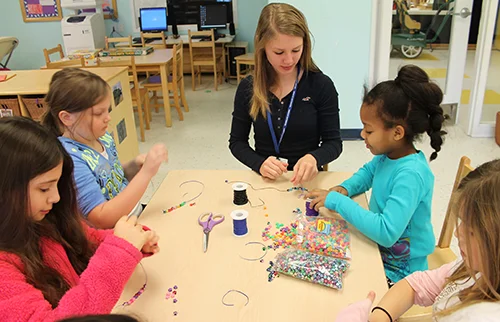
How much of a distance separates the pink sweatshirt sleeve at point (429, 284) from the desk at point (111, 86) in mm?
2396

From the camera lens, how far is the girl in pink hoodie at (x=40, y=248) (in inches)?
33.9

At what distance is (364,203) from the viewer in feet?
4.75

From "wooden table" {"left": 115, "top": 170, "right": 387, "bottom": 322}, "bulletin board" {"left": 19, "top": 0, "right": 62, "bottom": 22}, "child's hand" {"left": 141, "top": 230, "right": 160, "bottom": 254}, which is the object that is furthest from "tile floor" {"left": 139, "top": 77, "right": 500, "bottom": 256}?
"bulletin board" {"left": 19, "top": 0, "right": 62, "bottom": 22}

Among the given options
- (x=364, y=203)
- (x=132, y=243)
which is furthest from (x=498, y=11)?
(x=132, y=243)

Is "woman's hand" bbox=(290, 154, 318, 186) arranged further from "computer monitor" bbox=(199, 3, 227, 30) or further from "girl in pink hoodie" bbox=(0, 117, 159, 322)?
"computer monitor" bbox=(199, 3, 227, 30)

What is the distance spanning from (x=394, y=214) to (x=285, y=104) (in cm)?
75

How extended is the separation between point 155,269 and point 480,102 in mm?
3698

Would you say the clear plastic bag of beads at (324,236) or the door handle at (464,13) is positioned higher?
the door handle at (464,13)

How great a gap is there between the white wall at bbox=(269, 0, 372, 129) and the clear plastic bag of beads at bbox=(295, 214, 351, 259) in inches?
102

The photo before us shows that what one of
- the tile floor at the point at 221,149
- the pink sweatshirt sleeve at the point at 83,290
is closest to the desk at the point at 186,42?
the tile floor at the point at 221,149

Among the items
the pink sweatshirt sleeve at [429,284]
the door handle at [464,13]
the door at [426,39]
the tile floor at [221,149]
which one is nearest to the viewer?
the pink sweatshirt sleeve at [429,284]

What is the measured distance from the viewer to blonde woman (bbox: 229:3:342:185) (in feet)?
5.33

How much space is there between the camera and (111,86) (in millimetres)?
3043

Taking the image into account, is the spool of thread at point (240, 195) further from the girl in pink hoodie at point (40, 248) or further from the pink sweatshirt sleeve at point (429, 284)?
the pink sweatshirt sleeve at point (429, 284)
